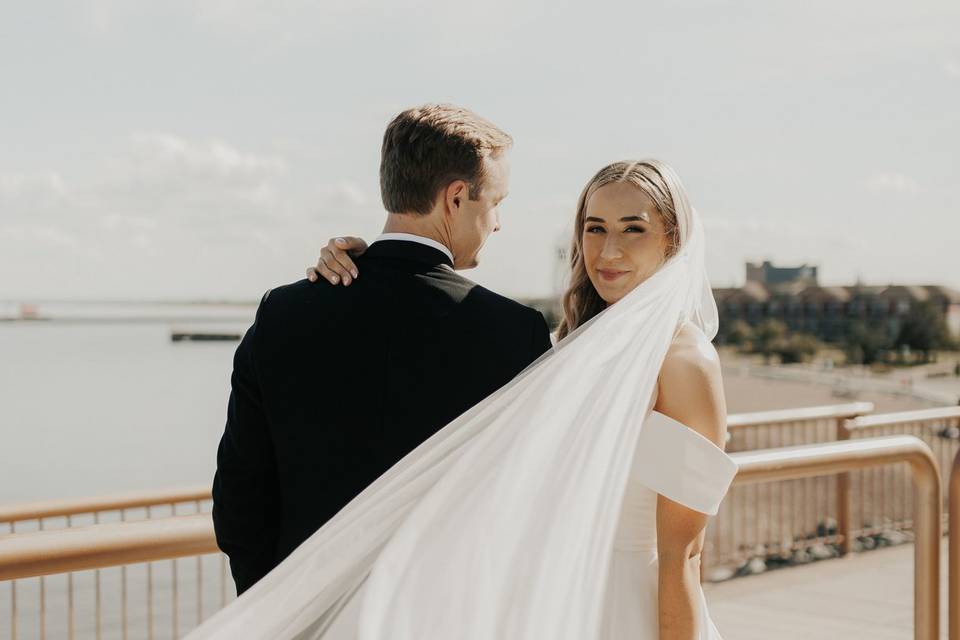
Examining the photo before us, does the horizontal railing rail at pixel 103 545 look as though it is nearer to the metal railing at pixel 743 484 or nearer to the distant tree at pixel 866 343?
the metal railing at pixel 743 484

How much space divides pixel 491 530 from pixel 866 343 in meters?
114

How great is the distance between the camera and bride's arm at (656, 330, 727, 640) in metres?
1.92

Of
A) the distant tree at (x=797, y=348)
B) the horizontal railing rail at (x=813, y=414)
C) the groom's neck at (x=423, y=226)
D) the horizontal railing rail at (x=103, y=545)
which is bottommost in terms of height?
the distant tree at (x=797, y=348)

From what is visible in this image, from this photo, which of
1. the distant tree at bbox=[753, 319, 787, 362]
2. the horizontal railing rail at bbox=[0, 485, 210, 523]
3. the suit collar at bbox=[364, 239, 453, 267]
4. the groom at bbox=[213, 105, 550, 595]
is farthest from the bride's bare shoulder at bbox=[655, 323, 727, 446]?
the distant tree at bbox=[753, 319, 787, 362]

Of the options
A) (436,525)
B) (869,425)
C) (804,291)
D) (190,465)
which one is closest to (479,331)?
(436,525)

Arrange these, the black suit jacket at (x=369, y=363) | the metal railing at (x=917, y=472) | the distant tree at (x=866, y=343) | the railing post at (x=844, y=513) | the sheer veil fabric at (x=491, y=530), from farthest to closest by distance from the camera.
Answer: the distant tree at (x=866, y=343) < the railing post at (x=844, y=513) < the metal railing at (x=917, y=472) < the black suit jacket at (x=369, y=363) < the sheer veil fabric at (x=491, y=530)

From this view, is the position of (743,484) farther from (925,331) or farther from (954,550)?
(925,331)

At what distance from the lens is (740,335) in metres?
117

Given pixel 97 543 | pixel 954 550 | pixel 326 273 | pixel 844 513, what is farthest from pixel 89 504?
pixel 844 513

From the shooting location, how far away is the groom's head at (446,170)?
6.13ft

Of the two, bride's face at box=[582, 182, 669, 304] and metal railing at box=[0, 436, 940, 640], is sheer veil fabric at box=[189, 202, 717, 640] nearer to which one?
metal railing at box=[0, 436, 940, 640]

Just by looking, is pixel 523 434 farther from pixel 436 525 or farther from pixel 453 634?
pixel 453 634

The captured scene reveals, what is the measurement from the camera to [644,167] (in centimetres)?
228

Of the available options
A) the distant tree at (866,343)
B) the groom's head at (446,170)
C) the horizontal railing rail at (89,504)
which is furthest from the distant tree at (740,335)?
the groom's head at (446,170)
